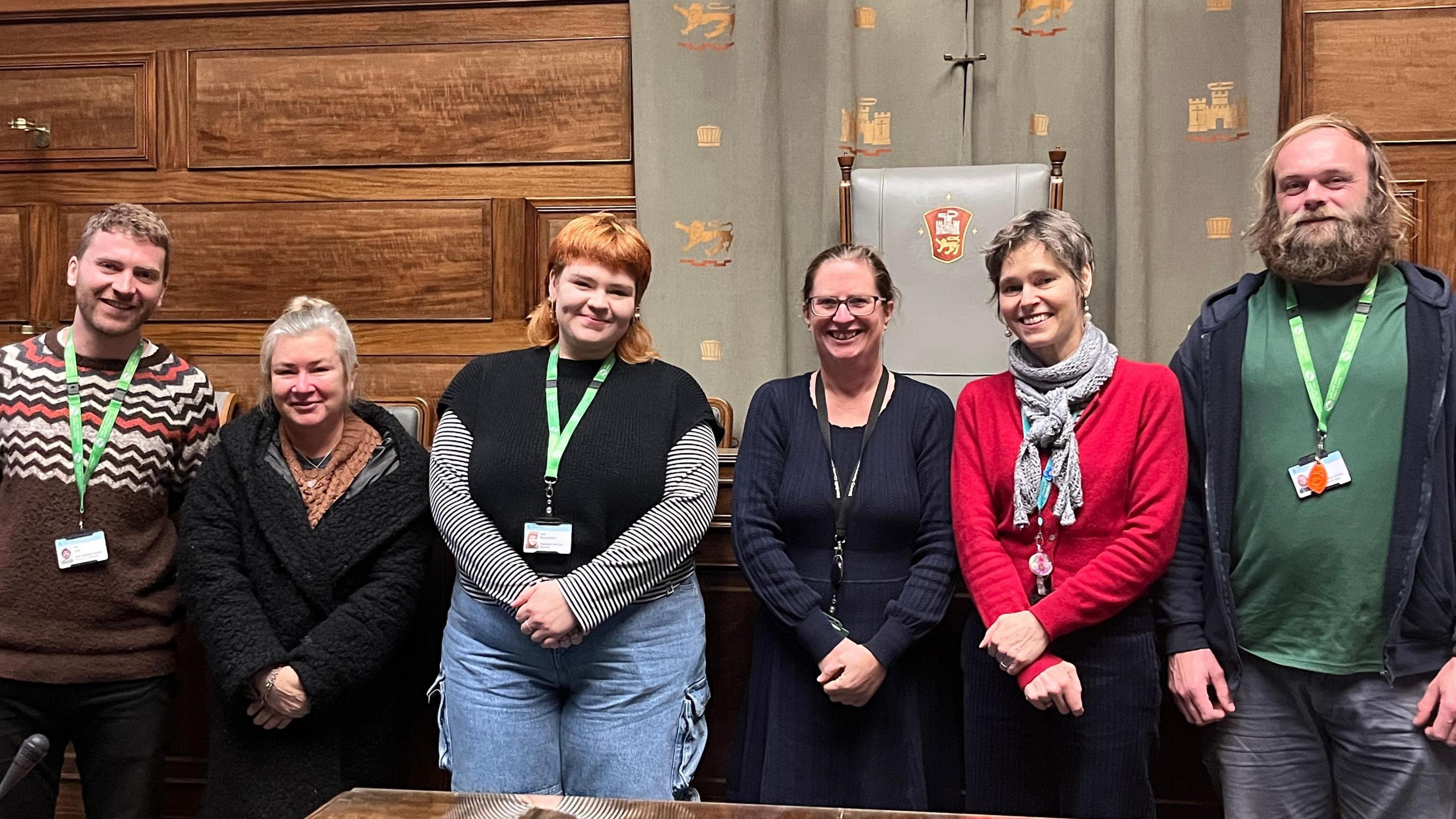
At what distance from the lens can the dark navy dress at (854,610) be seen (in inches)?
76.2

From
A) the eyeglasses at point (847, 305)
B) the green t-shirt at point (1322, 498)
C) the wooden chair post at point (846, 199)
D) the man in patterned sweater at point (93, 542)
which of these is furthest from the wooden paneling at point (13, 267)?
the green t-shirt at point (1322, 498)

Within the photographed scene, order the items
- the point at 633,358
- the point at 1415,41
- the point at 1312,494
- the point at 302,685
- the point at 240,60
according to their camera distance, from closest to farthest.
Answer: the point at 1312,494
the point at 302,685
the point at 633,358
the point at 1415,41
the point at 240,60

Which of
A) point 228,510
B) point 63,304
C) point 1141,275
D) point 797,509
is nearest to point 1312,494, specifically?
point 797,509

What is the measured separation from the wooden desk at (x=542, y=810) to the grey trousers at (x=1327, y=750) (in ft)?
1.94

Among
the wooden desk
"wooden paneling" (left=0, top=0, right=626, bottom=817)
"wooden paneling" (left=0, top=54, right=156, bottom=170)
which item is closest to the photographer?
the wooden desk

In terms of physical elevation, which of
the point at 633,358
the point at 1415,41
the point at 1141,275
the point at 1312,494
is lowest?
the point at 1312,494

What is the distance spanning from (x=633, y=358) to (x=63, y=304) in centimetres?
258

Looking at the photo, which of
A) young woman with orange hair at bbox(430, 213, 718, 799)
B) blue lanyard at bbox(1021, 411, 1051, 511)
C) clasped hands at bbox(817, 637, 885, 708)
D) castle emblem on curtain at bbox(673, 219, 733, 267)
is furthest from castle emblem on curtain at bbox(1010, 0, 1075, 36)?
clasped hands at bbox(817, 637, 885, 708)

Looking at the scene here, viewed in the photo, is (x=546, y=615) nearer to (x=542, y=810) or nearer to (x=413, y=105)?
(x=542, y=810)

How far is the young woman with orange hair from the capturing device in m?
1.92

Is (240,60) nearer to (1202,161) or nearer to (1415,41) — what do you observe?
(1202,161)

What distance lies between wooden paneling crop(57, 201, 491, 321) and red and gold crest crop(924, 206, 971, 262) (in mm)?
1403

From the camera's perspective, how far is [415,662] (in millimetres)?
2230

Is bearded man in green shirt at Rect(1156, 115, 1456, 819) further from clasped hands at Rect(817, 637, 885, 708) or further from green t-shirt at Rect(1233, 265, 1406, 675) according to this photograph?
clasped hands at Rect(817, 637, 885, 708)
